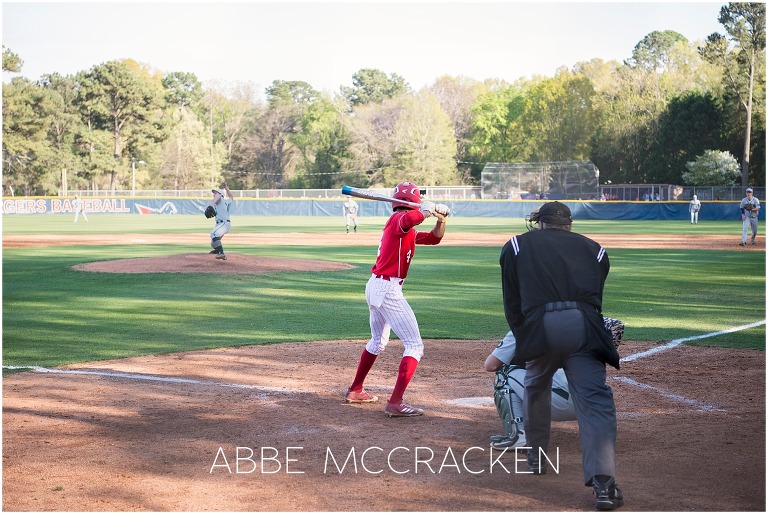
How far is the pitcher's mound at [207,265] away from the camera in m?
20.8

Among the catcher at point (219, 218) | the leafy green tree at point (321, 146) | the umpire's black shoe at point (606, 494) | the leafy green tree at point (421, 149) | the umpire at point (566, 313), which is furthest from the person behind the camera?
the leafy green tree at point (321, 146)

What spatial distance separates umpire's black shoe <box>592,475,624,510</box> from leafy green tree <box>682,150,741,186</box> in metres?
70.8

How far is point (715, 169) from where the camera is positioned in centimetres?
7088

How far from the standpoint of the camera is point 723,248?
29.2 m

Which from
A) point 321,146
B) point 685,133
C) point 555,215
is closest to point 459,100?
point 321,146

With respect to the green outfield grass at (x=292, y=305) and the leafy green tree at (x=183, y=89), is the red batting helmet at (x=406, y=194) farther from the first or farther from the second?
the leafy green tree at (x=183, y=89)

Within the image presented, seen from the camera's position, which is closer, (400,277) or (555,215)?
(555,215)

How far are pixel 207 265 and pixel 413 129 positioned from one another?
2478 inches

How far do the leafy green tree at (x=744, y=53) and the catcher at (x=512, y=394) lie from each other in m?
67.6

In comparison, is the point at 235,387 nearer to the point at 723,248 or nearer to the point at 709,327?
the point at 709,327

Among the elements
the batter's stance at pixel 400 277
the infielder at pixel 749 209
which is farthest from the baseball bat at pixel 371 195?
the infielder at pixel 749 209

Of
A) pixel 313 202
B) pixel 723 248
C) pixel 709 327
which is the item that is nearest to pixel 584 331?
pixel 709 327

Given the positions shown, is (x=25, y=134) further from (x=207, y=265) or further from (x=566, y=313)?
(x=566, y=313)

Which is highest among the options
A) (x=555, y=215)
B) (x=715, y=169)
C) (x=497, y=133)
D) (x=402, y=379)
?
(x=497, y=133)
